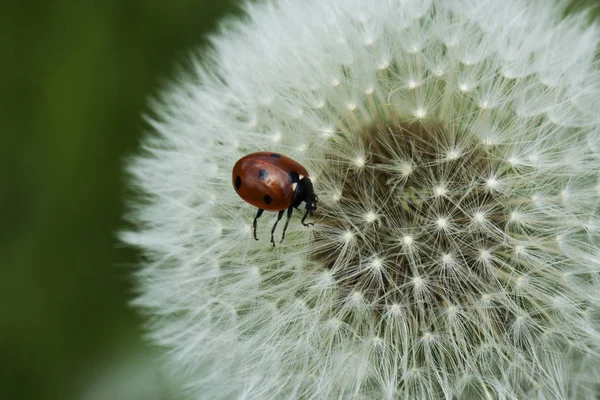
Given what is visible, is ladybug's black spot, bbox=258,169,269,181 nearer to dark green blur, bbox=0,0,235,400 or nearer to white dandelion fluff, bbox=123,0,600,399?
white dandelion fluff, bbox=123,0,600,399

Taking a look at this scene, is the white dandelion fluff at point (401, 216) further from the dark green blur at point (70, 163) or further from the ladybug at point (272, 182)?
the dark green blur at point (70, 163)

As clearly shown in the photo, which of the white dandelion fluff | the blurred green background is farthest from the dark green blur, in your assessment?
the white dandelion fluff

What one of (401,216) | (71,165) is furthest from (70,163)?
(401,216)

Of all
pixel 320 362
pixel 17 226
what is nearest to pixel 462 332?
pixel 320 362

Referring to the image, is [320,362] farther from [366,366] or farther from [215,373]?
[215,373]

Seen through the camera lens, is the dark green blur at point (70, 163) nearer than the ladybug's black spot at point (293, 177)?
No

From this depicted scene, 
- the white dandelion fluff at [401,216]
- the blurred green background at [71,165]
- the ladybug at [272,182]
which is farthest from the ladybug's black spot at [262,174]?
the blurred green background at [71,165]

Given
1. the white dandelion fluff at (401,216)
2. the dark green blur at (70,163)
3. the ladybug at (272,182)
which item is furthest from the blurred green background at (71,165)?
the ladybug at (272,182)
